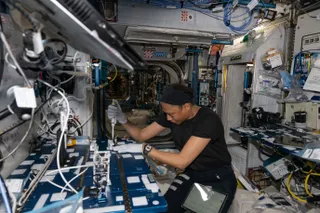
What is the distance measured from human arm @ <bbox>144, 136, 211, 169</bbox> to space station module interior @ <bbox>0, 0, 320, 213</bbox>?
120 mm

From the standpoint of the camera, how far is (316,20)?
8.79 feet

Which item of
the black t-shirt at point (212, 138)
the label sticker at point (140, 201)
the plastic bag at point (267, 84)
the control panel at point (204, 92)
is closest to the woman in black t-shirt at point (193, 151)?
the black t-shirt at point (212, 138)

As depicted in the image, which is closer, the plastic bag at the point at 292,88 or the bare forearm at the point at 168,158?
the bare forearm at the point at 168,158

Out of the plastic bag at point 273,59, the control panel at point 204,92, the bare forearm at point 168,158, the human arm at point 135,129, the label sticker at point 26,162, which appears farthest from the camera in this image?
the control panel at point 204,92

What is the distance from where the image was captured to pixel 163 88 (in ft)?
7.19

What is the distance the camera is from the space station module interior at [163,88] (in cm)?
83

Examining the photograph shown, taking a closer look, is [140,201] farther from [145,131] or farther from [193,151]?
[145,131]

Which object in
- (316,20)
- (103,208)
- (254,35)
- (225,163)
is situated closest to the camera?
(103,208)

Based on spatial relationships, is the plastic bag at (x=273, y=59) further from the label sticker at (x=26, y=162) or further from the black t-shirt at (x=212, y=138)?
the label sticker at (x=26, y=162)

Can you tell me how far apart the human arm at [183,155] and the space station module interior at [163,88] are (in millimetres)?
120

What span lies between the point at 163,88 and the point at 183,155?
79cm

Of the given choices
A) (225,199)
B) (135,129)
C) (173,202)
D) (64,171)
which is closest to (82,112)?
(135,129)

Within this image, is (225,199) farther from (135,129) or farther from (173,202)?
(135,129)

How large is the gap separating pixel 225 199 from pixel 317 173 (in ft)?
4.70
